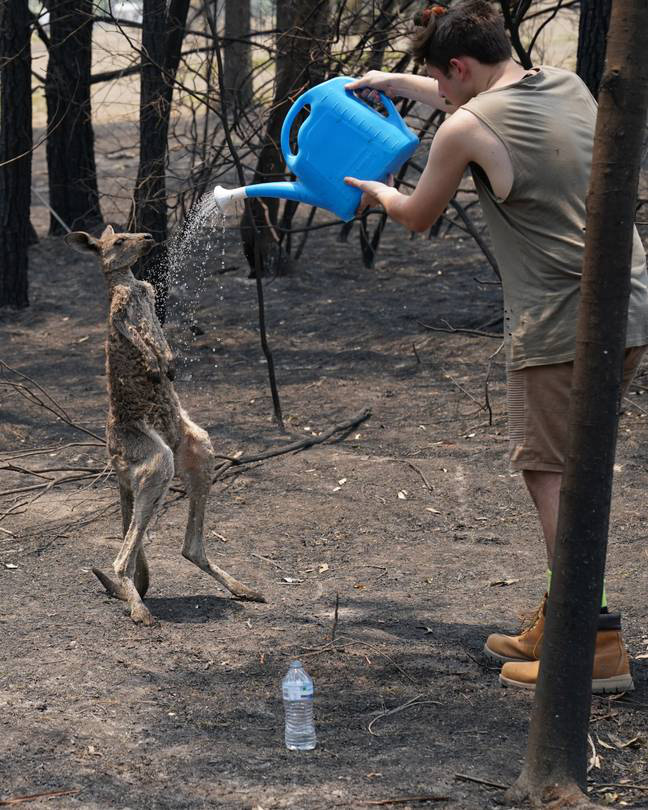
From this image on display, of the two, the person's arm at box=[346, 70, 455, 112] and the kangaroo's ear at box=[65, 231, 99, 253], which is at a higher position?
the person's arm at box=[346, 70, 455, 112]

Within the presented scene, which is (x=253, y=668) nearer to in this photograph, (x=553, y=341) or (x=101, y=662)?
(x=101, y=662)

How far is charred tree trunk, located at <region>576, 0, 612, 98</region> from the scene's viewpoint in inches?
313

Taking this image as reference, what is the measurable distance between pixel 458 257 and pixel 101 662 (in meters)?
9.70

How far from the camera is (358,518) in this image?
21.5 feet

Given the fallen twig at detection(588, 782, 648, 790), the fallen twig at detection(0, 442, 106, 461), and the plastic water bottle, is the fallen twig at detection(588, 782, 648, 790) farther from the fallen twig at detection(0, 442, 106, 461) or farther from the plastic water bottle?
the fallen twig at detection(0, 442, 106, 461)

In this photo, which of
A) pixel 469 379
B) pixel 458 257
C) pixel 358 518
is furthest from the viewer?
pixel 458 257

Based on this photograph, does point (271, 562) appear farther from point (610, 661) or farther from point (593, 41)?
point (593, 41)

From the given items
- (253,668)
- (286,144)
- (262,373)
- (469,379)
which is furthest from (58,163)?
(253,668)

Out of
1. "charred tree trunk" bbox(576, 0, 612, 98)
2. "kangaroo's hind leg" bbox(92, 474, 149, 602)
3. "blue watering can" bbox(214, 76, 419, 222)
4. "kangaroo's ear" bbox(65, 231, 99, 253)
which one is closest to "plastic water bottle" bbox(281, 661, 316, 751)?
"kangaroo's hind leg" bbox(92, 474, 149, 602)

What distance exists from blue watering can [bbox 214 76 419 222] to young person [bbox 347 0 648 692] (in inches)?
20.5

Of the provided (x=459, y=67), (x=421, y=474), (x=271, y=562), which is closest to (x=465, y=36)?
(x=459, y=67)

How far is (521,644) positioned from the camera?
4.22 meters

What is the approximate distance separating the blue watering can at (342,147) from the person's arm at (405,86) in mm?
84

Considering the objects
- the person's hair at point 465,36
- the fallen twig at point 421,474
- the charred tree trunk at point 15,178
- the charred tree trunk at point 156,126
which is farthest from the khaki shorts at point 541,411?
the charred tree trunk at point 15,178
